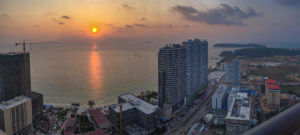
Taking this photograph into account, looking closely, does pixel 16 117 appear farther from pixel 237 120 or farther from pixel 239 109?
pixel 239 109

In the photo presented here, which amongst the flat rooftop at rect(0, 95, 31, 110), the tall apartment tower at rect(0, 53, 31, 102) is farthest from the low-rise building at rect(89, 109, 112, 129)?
the tall apartment tower at rect(0, 53, 31, 102)

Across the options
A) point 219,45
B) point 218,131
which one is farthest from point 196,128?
point 219,45

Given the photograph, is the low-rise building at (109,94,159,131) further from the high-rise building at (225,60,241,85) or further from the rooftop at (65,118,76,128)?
the high-rise building at (225,60,241,85)

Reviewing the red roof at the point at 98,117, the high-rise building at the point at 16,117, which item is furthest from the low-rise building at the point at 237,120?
the high-rise building at the point at 16,117

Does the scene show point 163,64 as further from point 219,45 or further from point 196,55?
point 219,45

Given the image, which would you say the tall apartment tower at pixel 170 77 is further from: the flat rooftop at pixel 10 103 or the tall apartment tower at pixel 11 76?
the tall apartment tower at pixel 11 76
